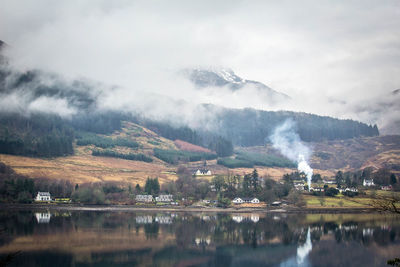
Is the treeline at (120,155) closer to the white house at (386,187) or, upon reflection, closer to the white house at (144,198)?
the white house at (144,198)

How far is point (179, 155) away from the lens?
18012cm

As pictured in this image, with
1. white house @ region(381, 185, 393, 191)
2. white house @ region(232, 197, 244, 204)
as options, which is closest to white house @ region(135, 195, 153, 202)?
white house @ region(232, 197, 244, 204)

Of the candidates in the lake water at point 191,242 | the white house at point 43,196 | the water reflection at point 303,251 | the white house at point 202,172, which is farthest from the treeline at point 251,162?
the water reflection at point 303,251

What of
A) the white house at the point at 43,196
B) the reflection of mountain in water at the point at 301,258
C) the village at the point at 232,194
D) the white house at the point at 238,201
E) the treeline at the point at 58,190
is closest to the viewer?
the reflection of mountain in water at the point at 301,258

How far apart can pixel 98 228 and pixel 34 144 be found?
89.5m

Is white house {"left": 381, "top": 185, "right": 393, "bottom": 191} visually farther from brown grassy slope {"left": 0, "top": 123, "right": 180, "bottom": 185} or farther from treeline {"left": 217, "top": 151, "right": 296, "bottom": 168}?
brown grassy slope {"left": 0, "top": 123, "right": 180, "bottom": 185}

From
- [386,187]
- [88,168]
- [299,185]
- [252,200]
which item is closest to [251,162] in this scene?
[299,185]

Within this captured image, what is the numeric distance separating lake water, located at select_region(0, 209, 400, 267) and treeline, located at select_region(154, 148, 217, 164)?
96.3 m

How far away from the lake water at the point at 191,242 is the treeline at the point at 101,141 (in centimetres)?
9864

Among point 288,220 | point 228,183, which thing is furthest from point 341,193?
point 288,220

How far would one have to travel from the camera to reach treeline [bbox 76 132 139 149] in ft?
557

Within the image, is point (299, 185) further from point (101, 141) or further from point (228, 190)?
point (101, 141)

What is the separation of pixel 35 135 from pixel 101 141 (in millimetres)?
27280

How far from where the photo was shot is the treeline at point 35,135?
133837 mm
